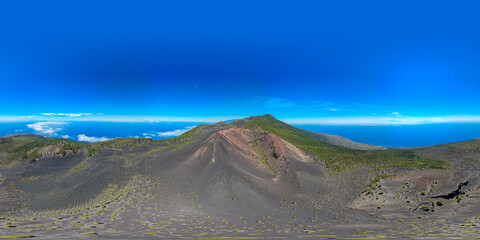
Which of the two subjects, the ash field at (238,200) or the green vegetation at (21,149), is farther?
the green vegetation at (21,149)

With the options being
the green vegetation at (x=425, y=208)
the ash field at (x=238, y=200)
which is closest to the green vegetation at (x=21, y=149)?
the ash field at (x=238, y=200)

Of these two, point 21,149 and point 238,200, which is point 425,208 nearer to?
point 238,200

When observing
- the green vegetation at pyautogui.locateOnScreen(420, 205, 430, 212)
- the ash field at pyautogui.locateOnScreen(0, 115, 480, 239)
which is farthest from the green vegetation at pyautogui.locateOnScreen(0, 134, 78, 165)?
the green vegetation at pyautogui.locateOnScreen(420, 205, 430, 212)

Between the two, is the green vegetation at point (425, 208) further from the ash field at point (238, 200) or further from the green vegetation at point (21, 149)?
the green vegetation at point (21, 149)

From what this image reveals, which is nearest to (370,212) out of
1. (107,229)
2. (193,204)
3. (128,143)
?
(193,204)

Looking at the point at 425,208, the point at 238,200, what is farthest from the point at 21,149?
the point at 425,208

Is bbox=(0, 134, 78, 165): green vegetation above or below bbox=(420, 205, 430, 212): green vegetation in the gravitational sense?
above

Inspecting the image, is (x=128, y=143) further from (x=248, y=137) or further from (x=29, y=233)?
(x=29, y=233)

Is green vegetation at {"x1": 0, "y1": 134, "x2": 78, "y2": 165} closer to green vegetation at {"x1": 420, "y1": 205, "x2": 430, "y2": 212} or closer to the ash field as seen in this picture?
the ash field
